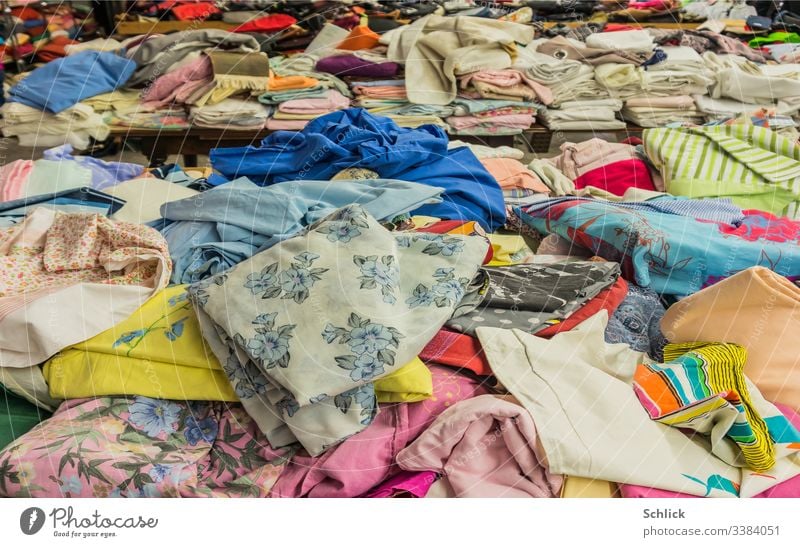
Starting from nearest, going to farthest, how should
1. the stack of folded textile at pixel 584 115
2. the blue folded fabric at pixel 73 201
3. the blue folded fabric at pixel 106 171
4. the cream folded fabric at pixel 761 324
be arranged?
the cream folded fabric at pixel 761 324 < the blue folded fabric at pixel 73 201 < the blue folded fabric at pixel 106 171 < the stack of folded textile at pixel 584 115

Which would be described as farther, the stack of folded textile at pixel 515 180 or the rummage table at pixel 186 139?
the rummage table at pixel 186 139

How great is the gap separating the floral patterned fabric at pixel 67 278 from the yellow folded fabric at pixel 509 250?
0.47 m

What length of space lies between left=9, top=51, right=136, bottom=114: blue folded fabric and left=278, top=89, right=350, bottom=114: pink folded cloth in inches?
19.4

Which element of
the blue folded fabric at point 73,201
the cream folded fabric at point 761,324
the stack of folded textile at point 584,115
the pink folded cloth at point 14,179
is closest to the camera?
the cream folded fabric at point 761,324

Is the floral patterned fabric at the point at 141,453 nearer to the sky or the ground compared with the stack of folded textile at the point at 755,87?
nearer to the sky

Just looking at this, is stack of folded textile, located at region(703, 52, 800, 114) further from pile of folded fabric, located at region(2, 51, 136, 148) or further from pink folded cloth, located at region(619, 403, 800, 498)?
pile of folded fabric, located at region(2, 51, 136, 148)

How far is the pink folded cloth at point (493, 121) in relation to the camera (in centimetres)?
176

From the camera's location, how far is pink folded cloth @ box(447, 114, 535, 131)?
176 cm

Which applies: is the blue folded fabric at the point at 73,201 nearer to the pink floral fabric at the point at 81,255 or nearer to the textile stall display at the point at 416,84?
the pink floral fabric at the point at 81,255

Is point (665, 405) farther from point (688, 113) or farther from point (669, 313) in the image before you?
point (688, 113)

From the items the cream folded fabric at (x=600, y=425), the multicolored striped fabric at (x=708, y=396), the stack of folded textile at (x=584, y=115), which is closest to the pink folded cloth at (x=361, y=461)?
the cream folded fabric at (x=600, y=425)

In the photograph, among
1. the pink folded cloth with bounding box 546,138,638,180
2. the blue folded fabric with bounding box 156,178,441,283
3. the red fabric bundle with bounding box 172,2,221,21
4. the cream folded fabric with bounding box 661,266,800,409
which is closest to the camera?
the cream folded fabric with bounding box 661,266,800,409

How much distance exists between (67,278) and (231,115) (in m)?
1.05

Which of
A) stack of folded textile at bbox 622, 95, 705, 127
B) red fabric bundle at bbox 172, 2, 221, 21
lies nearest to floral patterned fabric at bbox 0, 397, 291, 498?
stack of folded textile at bbox 622, 95, 705, 127
